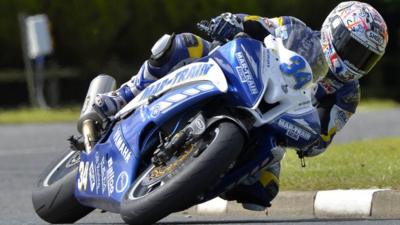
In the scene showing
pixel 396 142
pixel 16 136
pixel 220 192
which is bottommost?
pixel 16 136

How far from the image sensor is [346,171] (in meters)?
9.51

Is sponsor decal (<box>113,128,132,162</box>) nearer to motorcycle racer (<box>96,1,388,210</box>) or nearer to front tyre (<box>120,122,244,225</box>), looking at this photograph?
front tyre (<box>120,122,244,225</box>)

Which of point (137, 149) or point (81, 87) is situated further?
point (81, 87)

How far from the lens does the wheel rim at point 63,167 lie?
7953mm

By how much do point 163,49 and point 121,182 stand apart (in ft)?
2.70

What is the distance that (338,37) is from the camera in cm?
736

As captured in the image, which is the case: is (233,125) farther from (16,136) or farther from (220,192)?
(16,136)

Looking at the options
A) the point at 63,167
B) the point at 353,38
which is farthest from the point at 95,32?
the point at 353,38

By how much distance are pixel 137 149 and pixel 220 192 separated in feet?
1.71

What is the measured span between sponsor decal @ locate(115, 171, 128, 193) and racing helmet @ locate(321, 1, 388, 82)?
145 centimetres

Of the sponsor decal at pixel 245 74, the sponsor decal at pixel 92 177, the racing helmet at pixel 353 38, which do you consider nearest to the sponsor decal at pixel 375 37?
the racing helmet at pixel 353 38

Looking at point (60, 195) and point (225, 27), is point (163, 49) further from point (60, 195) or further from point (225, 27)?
point (60, 195)

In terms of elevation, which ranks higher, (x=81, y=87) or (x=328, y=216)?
(x=328, y=216)

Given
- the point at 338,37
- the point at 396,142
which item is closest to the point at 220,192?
the point at 338,37
